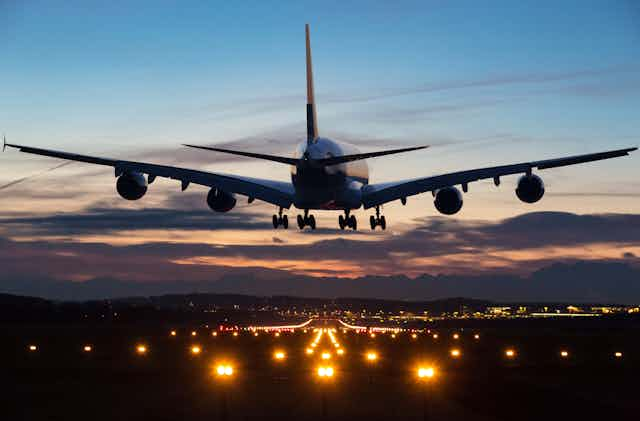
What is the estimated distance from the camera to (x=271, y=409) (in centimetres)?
3581

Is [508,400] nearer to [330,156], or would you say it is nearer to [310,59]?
[330,156]

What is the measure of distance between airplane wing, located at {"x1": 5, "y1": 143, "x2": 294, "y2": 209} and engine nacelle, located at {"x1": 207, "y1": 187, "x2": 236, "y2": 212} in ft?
3.39

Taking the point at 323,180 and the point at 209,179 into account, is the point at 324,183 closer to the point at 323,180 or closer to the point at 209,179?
the point at 323,180

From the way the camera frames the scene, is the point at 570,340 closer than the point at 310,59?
No

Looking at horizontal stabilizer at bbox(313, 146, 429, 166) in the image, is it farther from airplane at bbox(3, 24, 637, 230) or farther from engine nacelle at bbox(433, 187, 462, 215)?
engine nacelle at bbox(433, 187, 462, 215)

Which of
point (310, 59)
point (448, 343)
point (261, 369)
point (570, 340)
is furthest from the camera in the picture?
point (570, 340)

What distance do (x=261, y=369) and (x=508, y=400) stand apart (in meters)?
22.4

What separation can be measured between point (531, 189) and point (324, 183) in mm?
13526

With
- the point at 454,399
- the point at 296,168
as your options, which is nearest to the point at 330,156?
the point at 296,168

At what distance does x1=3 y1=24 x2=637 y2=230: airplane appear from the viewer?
55.8 m

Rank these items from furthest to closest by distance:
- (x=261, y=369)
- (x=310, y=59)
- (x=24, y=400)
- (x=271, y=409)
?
(x=310, y=59) < (x=261, y=369) < (x=24, y=400) < (x=271, y=409)

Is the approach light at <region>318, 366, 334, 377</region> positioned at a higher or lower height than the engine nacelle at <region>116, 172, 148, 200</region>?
lower

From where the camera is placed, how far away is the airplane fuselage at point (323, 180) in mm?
58719

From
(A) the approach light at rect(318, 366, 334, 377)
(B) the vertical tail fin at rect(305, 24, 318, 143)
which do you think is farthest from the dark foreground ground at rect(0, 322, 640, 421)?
(B) the vertical tail fin at rect(305, 24, 318, 143)
